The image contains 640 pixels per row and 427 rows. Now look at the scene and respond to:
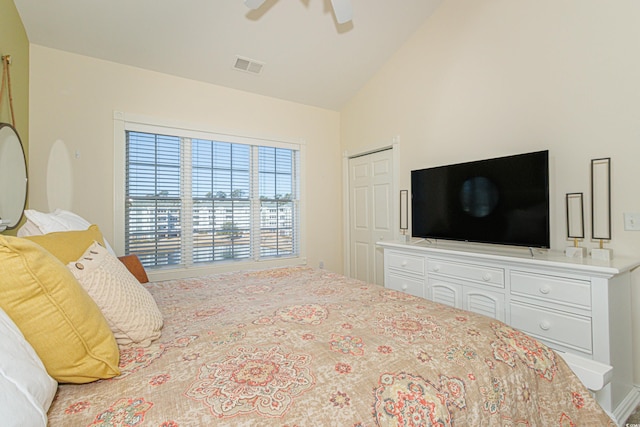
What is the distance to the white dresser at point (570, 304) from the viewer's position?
1714mm

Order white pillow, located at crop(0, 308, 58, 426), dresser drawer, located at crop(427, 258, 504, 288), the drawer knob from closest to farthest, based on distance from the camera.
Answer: white pillow, located at crop(0, 308, 58, 426), the drawer knob, dresser drawer, located at crop(427, 258, 504, 288)

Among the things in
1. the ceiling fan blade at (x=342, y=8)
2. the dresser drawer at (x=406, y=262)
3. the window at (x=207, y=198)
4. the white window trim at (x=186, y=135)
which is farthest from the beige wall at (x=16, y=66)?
the dresser drawer at (x=406, y=262)

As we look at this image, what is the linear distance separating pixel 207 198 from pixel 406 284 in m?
2.42

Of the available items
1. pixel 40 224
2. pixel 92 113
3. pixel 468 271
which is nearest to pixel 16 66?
pixel 92 113

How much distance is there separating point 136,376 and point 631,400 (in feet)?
9.19

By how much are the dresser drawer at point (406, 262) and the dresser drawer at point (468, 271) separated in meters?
0.09

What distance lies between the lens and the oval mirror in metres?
2.00

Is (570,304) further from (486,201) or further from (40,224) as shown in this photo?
(40,224)

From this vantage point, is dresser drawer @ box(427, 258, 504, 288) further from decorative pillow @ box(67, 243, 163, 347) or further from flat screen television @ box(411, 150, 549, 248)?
decorative pillow @ box(67, 243, 163, 347)

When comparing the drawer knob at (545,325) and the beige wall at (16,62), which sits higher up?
the beige wall at (16,62)

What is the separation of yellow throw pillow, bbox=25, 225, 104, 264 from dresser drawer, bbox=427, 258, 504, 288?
249 cm

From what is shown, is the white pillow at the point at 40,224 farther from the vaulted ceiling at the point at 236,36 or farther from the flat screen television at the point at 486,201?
the flat screen television at the point at 486,201

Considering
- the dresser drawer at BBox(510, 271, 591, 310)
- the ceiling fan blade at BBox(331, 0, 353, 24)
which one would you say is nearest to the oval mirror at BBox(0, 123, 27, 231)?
the ceiling fan blade at BBox(331, 0, 353, 24)

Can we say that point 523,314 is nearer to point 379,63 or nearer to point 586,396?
point 586,396
